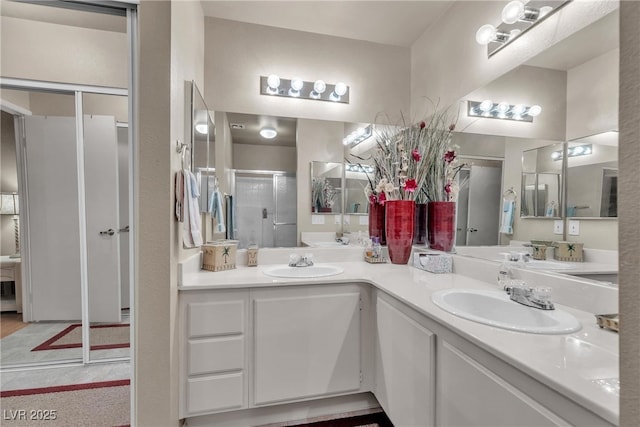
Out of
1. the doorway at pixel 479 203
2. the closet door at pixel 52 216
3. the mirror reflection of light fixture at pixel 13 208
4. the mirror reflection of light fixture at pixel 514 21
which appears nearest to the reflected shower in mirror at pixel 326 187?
the doorway at pixel 479 203

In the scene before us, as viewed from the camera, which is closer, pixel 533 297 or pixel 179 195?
pixel 533 297

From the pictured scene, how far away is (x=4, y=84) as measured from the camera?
6.77 feet

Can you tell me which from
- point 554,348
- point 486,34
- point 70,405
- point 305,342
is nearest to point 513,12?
point 486,34

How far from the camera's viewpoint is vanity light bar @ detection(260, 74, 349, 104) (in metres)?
2.15

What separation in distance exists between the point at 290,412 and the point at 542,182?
1.77 m

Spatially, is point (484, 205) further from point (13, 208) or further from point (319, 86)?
point (13, 208)

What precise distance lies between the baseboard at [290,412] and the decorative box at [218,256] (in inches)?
31.6

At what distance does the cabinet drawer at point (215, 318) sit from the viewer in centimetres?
144

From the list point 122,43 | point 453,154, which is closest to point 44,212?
point 122,43

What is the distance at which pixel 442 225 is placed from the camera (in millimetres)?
1893

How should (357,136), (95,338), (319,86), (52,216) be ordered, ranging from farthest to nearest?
1. (52,216)
2. (95,338)
3. (357,136)
4. (319,86)

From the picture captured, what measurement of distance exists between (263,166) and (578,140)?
176 centimetres

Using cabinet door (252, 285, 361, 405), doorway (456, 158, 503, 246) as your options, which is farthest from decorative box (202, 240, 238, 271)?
doorway (456, 158, 503, 246)

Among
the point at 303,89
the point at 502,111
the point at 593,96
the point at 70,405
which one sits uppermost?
the point at 303,89
